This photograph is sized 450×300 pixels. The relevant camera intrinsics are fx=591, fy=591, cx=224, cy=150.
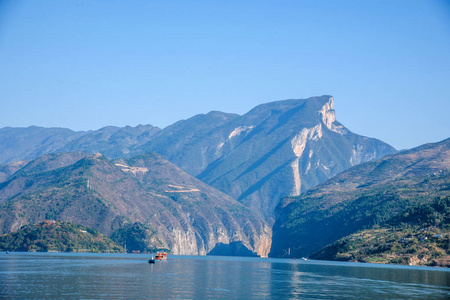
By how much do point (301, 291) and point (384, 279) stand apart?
53515 mm

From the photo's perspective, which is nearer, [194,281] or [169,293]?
[169,293]

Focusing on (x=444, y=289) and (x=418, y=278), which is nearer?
(x=444, y=289)

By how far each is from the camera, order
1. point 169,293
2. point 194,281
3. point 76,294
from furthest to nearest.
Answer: point 194,281 < point 169,293 < point 76,294

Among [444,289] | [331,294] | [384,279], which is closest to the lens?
[331,294]

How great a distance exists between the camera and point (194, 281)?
171500 millimetres

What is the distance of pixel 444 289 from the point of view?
157m

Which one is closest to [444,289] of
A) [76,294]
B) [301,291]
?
[301,291]

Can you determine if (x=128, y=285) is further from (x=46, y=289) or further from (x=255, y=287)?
(x=255, y=287)

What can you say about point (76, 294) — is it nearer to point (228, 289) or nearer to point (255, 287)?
point (228, 289)

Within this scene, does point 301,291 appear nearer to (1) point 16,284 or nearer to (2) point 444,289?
(2) point 444,289

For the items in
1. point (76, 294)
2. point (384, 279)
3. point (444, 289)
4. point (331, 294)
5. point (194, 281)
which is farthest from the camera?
Result: point (384, 279)

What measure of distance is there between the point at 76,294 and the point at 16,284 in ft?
79.9

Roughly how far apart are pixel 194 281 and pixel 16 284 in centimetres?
5106

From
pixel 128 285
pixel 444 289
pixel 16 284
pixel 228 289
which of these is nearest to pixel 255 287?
pixel 228 289
